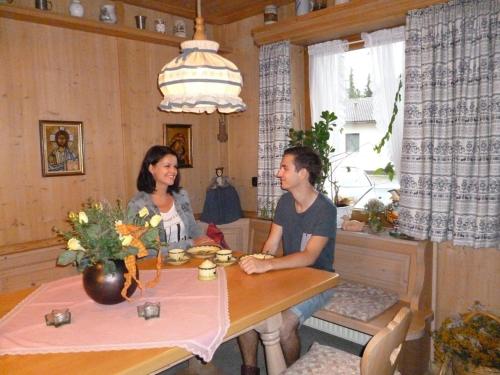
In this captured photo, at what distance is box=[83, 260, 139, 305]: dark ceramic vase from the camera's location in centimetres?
172

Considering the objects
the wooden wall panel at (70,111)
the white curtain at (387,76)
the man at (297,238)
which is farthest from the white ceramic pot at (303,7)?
the man at (297,238)

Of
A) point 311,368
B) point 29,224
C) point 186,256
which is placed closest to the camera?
point 311,368

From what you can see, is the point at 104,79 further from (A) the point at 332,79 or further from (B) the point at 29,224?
(A) the point at 332,79

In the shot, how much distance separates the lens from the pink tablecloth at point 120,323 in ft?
4.75

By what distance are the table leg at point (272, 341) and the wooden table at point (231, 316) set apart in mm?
11

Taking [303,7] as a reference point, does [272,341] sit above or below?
below

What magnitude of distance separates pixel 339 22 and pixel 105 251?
2.62 m

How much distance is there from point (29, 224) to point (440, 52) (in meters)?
3.37

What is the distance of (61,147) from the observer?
342 cm

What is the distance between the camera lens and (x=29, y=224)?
3.29 m

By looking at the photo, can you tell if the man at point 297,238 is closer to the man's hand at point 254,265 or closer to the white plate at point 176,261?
the man's hand at point 254,265

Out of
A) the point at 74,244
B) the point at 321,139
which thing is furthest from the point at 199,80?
the point at 321,139

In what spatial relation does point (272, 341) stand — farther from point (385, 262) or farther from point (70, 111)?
point (70, 111)

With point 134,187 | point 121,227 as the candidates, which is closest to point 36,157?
point 134,187
